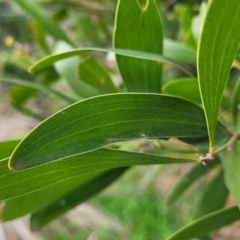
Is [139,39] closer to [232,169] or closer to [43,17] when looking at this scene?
[232,169]

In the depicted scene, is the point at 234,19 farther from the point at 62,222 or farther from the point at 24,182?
the point at 62,222

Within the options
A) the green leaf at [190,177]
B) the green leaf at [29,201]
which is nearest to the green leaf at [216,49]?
the green leaf at [29,201]

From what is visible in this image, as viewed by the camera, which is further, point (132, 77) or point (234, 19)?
point (132, 77)

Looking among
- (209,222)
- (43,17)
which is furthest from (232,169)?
(43,17)

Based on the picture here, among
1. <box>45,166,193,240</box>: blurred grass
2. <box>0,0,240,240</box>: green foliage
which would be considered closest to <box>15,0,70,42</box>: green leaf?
<box>0,0,240,240</box>: green foliage

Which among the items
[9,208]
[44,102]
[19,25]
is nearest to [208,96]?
[9,208]

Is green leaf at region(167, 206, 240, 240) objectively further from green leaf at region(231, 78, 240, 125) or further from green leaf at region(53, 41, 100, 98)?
green leaf at region(53, 41, 100, 98)
